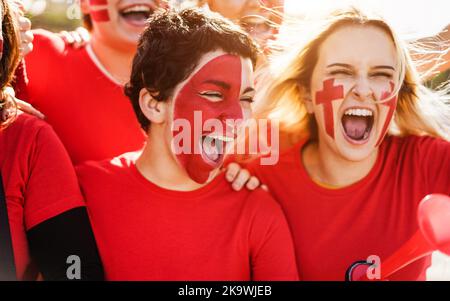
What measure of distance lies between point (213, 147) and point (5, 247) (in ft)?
2.12

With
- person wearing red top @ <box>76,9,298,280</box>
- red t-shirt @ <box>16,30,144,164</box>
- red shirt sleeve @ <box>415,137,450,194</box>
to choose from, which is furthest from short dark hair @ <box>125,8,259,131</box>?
red shirt sleeve @ <box>415,137,450,194</box>

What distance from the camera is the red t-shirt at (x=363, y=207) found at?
193 centimetres

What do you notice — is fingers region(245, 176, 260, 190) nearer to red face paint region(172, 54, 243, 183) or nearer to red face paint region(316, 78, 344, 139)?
red face paint region(172, 54, 243, 183)

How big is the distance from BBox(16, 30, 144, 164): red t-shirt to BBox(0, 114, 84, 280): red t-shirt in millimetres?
69

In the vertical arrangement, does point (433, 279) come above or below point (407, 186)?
below

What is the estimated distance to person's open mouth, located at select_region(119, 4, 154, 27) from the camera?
1872mm

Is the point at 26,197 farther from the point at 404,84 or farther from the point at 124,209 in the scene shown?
the point at 404,84

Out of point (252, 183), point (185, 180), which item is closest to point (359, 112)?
point (252, 183)

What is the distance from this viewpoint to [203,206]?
74.8 inches

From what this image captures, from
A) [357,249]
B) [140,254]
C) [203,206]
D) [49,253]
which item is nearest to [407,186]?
[357,249]

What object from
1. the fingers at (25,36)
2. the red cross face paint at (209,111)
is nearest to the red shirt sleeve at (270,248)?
the red cross face paint at (209,111)

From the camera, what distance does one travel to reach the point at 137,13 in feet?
6.19

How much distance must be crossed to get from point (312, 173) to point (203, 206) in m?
0.36

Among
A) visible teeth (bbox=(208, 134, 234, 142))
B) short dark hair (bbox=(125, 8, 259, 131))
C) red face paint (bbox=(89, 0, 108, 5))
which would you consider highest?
red face paint (bbox=(89, 0, 108, 5))
